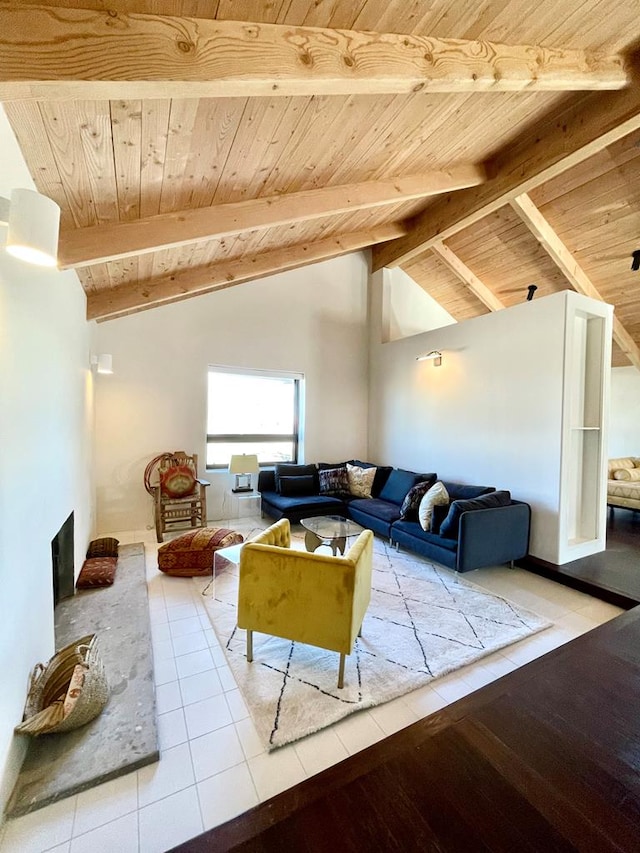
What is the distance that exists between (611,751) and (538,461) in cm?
247

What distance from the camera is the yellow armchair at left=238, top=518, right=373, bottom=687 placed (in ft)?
6.23

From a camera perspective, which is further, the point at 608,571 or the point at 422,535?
the point at 422,535

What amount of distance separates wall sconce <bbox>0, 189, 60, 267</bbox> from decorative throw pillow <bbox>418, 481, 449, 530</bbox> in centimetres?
333

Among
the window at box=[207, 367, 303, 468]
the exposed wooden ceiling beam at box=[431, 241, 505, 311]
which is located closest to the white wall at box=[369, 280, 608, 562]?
the exposed wooden ceiling beam at box=[431, 241, 505, 311]

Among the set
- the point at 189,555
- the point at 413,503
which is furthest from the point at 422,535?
the point at 189,555

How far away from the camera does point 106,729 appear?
5.43 ft

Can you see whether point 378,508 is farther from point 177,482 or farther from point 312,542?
point 177,482

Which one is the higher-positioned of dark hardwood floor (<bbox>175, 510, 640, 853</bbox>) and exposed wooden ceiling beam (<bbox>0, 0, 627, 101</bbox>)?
exposed wooden ceiling beam (<bbox>0, 0, 627, 101</bbox>)

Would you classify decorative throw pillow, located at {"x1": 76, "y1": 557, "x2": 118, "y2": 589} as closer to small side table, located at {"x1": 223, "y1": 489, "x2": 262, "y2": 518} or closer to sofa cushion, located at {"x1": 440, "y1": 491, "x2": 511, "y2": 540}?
small side table, located at {"x1": 223, "y1": 489, "x2": 262, "y2": 518}

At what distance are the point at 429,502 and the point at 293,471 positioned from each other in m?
2.14

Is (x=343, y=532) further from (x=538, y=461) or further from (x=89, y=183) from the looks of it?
(x=89, y=183)

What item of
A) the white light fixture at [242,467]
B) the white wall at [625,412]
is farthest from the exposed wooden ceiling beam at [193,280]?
the white wall at [625,412]

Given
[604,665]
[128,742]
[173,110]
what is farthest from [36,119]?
[604,665]

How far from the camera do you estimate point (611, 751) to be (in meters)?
1.43
